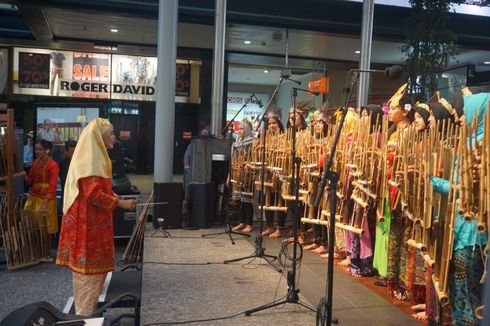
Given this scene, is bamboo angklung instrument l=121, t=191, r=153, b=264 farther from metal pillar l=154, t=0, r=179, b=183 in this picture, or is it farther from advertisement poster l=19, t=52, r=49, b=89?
advertisement poster l=19, t=52, r=49, b=89

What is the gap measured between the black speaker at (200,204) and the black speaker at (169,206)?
17cm

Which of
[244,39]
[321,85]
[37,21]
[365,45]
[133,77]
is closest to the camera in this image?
[365,45]

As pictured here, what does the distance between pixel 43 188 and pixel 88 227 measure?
3270 millimetres

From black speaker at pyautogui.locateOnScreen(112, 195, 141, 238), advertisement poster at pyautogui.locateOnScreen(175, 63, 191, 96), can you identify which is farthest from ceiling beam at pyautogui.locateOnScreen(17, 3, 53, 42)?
black speaker at pyautogui.locateOnScreen(112, 195, 141, 238)

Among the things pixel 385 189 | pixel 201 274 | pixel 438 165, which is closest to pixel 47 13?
pixel 201 274

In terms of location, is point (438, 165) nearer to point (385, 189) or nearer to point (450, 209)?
point (450, 209)

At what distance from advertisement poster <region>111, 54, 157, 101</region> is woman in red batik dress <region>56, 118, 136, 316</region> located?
303 inches

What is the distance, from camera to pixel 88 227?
3199mm

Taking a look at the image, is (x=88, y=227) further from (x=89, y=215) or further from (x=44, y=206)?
(x=44, y=206)

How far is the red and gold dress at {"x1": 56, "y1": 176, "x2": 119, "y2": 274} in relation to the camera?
3.15 meters

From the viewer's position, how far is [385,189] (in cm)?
377

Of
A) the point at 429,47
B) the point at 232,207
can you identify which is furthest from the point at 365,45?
the point at 232,207

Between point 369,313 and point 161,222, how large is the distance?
341 centimetres

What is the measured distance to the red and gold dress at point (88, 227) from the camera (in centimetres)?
315
